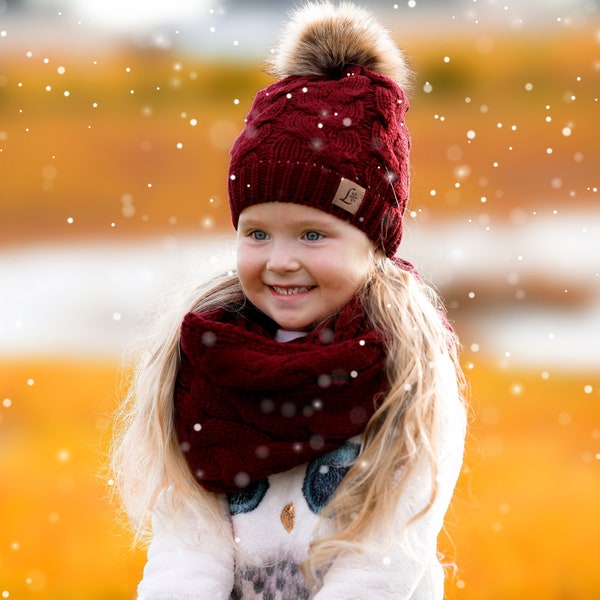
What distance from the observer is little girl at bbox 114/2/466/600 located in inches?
82.7

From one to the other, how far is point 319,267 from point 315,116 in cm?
33

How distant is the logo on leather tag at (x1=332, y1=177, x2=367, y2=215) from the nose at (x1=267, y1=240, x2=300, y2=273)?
14 cm

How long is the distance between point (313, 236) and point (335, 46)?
457mm

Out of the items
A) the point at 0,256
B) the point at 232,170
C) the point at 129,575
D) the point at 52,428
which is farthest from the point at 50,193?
the point at 232,170

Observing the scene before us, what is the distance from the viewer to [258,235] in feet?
7.24

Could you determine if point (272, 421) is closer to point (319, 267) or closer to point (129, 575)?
point (319, 267)

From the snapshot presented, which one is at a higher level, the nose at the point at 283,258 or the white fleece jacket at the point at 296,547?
the nose at the point at 283,258

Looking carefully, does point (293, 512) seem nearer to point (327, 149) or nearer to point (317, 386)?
point (317, 386)

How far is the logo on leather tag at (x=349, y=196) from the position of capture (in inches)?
83.5

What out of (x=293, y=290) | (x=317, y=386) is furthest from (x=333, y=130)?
(x=317, y=386)

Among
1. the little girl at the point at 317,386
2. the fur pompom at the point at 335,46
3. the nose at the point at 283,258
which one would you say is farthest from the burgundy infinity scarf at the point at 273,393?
the fur pompom at the point at 335,46

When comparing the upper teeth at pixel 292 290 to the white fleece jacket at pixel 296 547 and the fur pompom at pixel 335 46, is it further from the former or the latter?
the fur pompom at pixel 335 46

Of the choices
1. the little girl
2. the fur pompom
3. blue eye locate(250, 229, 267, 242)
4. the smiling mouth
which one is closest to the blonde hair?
the little girl

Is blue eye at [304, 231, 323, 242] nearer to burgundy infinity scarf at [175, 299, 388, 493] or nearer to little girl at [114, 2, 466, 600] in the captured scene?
little girl at [114, 2, 466, 600]
